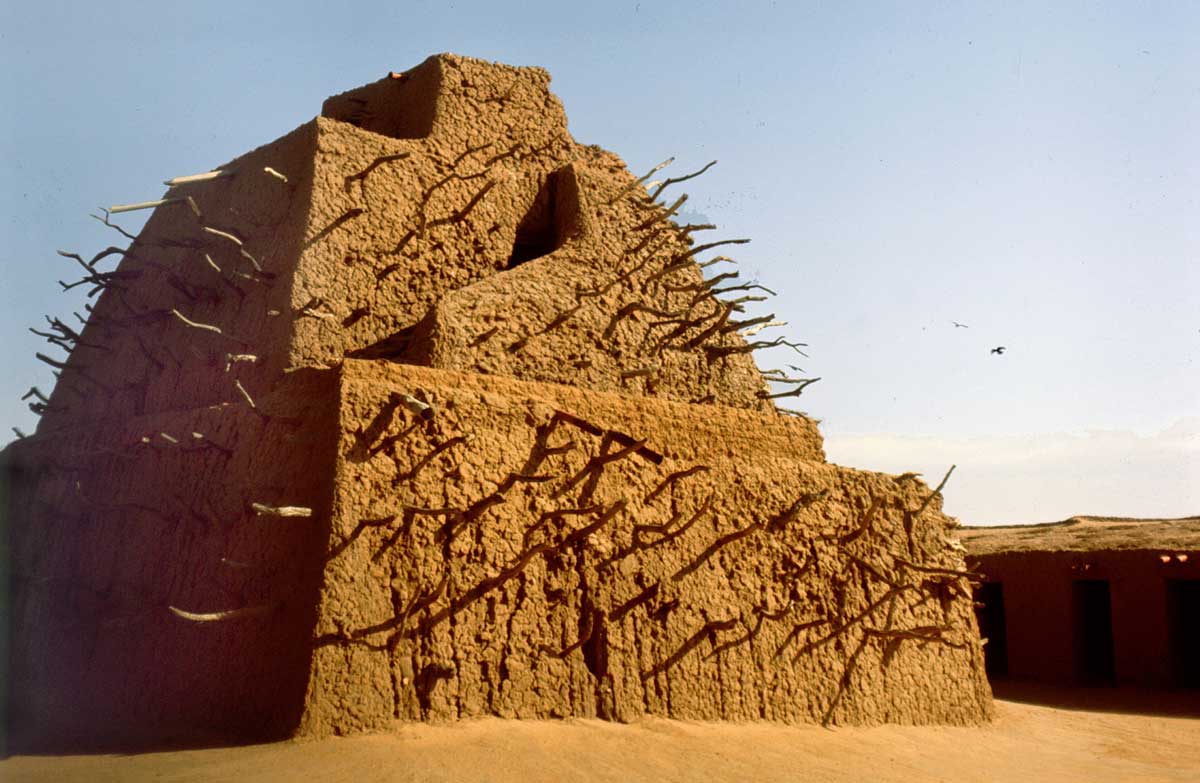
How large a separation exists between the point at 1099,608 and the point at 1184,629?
1444mm

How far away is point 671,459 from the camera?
937cm

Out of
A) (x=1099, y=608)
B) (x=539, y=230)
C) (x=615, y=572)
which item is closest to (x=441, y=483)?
(x=615, y=572)

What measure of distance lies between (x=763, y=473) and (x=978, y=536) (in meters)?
13.8

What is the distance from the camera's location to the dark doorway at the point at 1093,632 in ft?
55.7

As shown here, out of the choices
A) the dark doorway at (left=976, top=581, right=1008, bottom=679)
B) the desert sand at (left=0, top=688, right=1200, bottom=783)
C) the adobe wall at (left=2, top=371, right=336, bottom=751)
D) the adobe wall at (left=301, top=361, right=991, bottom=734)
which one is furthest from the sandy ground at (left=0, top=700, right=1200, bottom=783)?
the dark doorway at (left=976, top=581, right=1008, bottom=679)

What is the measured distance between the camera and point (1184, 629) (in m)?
16.6

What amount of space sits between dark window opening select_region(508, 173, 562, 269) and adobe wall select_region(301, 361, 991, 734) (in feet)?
9.24

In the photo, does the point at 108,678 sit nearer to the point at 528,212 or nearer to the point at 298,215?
the point at 298,215

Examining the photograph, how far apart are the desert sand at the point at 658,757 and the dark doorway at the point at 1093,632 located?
5.59 meters

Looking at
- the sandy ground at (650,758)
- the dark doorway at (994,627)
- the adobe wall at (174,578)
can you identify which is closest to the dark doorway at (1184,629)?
the dark doorway at (994,627)

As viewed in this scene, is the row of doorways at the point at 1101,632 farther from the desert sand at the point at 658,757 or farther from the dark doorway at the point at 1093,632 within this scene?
the desert sand at the point at 658,757

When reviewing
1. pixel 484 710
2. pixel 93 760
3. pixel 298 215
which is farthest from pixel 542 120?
pixel 93 760

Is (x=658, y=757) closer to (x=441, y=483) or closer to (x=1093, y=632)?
(x=441, y=483)

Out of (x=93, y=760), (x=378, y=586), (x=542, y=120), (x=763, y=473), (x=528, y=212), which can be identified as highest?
(x=542, y=120)
